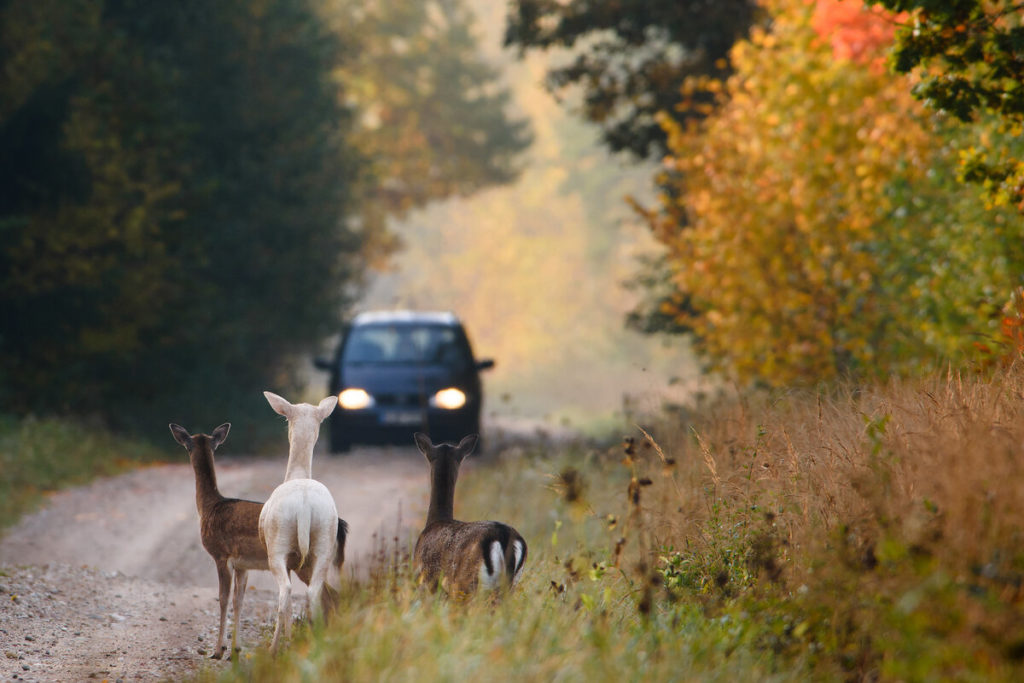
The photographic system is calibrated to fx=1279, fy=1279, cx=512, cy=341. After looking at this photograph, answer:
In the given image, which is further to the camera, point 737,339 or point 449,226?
point 449,226

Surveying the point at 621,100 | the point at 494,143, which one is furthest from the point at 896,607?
the point at 494,143

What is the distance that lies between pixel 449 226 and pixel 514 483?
238 ft

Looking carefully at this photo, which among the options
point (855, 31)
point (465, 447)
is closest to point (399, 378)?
point (855, 31)

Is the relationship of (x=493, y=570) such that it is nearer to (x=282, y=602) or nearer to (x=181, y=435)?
(x=282, y=602)

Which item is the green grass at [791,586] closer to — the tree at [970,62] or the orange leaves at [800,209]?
the tree at [970,62]

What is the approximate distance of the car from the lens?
1708cm

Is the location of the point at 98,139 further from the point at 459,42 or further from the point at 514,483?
the point at 459,42

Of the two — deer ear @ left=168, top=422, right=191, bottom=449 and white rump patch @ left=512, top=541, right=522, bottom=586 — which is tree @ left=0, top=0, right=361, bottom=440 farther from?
white rump patch @ left=512, top=541, right=522, bottom=586

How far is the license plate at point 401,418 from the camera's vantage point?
55.7 feet

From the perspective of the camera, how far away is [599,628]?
5504 mm

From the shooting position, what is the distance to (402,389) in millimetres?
17172

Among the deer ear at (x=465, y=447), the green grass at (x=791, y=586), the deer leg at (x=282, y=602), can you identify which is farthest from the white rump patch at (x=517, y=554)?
the deer leg at (x=282, y=602)

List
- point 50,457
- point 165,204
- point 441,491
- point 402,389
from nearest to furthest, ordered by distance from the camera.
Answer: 1. point 441,491
2. point 50,457
3. point 402,389
4. point 165,204

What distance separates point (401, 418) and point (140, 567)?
5.95 meters
